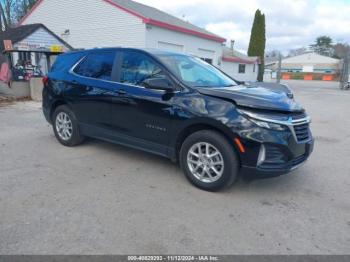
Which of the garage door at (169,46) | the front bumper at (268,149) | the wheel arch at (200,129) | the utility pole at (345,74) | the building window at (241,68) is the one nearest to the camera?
the front bumper at (268,149)

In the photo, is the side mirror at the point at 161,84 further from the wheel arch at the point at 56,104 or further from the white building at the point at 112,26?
the white building at the point at 112,26

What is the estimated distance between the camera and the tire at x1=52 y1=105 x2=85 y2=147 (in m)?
5.50

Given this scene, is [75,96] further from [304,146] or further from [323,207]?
[323,207]

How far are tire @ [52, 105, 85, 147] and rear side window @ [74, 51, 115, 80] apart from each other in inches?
30.7

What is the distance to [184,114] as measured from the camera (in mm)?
4012

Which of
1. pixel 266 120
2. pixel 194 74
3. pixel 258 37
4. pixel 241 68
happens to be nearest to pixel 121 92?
pixel 194 74

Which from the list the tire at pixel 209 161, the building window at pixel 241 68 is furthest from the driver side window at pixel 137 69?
the building window at pixel 241 68

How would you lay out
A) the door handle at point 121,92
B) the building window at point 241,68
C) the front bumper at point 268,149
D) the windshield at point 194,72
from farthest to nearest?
the building window at point 241,68 → the door handle at point 121,92 → the windshield at point 194,72 → the front bumper at point 268,149

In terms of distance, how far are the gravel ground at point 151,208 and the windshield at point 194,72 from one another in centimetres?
140

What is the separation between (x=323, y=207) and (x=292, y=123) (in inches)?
42.2

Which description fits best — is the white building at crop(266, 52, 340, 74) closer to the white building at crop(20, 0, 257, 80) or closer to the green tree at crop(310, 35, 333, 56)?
the green tree at crop(310, 35, 333, 56)

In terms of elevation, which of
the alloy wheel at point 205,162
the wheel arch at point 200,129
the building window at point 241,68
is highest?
the building window at point 241,68

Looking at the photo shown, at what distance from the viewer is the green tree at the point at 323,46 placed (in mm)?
95037

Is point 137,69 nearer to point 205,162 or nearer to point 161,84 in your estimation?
point 161,84
